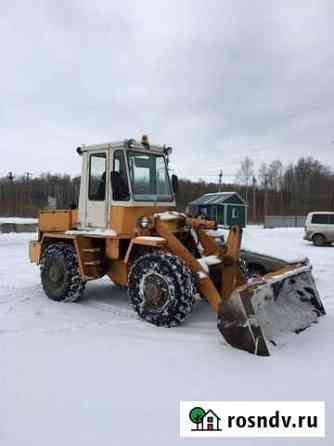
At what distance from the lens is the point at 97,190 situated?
22.4 feet

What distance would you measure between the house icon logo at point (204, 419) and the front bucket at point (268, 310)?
1215mm

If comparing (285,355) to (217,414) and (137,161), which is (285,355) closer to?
(217,414)

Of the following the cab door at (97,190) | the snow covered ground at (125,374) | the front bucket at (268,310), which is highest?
the cab door at (97,190)

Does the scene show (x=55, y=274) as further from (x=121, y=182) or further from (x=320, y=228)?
(x=320, y=228)

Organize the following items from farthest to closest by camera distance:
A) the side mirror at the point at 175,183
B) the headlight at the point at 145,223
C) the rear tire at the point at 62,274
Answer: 1. the side mirror at the point at 175,183
2. the rear tire at the point at 62,274
3. the headlight at the point at 145,223

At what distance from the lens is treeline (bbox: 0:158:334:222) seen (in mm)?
58091

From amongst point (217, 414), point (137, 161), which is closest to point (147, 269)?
point (137, 161)

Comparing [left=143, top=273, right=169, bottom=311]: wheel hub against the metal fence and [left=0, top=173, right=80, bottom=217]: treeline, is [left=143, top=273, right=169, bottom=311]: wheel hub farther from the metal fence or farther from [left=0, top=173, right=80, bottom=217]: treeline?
[left=0, top=173, right=80, bottom=217]: treeline

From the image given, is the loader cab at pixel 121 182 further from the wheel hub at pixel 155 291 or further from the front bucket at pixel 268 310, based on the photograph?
the front bucket at pixel 268 310

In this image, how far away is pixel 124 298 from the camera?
738cm

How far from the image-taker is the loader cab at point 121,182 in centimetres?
639

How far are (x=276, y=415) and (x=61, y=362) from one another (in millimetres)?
2241

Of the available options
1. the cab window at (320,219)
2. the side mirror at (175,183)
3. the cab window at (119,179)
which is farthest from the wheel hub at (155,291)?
the cab window at (320,219)

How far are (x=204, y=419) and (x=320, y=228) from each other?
18938mm
